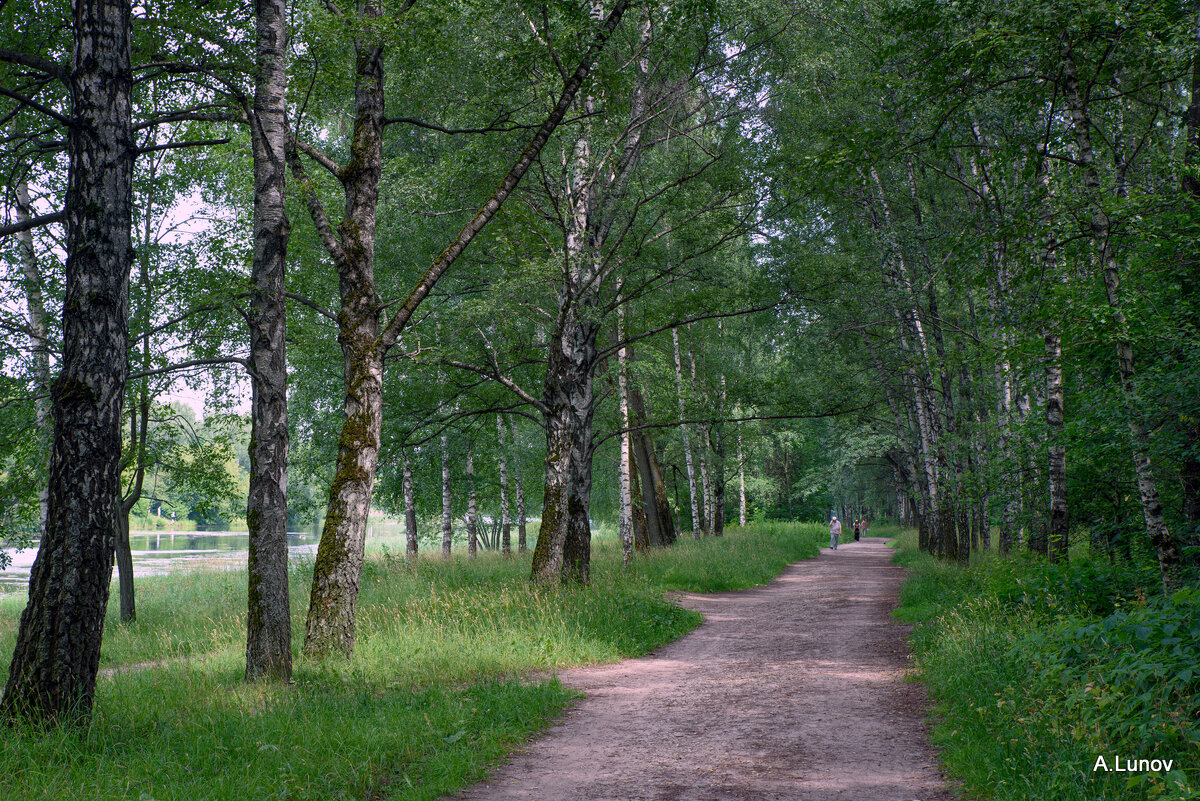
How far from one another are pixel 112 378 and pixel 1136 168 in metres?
19.5

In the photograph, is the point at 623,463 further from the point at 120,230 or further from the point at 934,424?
the point at 120,230

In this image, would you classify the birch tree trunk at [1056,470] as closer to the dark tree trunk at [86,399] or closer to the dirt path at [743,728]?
the dirt path at [743,728]

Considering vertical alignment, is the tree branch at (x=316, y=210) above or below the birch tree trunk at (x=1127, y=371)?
above

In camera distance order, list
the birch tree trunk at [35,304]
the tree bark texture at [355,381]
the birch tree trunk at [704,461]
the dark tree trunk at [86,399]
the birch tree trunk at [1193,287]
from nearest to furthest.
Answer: the dark tree trunk at [86,399] < the birch tree trunk at [1193,287] < the tree bark texture at [355,381] < the birch tree trunk at [35,304] < the birch tree trunk at [704,461]

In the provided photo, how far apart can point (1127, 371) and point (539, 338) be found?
12.4 meters

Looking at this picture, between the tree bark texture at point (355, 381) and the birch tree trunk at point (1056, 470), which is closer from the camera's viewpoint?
the tree bark texture at point (355, 381)

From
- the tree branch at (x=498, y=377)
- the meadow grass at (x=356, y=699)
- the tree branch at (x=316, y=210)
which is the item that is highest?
the tree branch at (x=316, y=210)

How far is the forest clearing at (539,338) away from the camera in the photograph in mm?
5520

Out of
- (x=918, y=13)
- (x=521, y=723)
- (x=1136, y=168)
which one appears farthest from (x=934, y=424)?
(x=521, y=723)

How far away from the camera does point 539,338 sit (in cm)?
1778

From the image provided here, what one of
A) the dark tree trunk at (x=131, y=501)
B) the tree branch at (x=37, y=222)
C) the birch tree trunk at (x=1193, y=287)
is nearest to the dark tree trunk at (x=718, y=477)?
the dark tree trunk at (x=131, y=501)

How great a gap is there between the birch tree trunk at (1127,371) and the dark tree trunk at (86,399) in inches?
349

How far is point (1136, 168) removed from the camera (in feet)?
53.5

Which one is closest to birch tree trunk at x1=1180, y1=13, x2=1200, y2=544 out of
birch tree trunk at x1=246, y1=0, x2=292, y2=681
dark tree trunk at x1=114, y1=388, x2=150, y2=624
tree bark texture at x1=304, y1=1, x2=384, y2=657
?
tree bark texture at x1=304, y1=1, x2=384, y2=657
